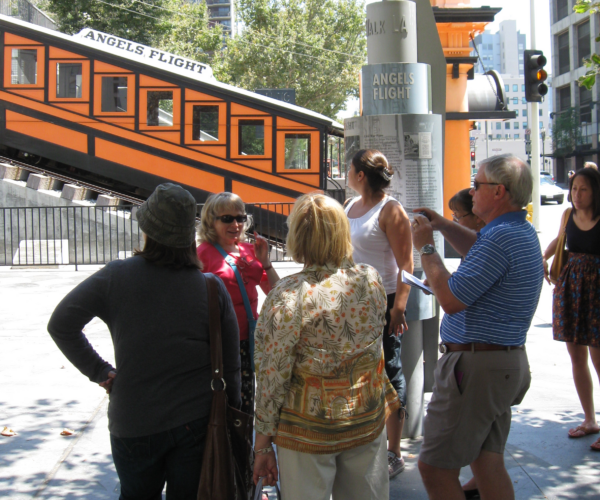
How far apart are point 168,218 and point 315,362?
2.48ft

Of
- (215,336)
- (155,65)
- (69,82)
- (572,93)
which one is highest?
(572,93)

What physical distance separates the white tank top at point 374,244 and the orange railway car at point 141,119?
12101 millimetres

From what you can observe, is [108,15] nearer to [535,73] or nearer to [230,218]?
[535,73]

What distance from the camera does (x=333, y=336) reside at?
7.43 ft

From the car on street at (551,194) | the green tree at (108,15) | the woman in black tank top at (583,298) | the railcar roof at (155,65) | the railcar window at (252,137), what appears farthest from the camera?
the car on street at (551,194)

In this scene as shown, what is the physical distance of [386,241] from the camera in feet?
12.0

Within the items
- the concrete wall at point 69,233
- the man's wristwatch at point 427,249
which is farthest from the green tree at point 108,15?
the man's wristwatch at point 427,249

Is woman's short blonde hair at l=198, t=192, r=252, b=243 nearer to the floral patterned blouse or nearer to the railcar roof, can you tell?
the floral patterned blouse

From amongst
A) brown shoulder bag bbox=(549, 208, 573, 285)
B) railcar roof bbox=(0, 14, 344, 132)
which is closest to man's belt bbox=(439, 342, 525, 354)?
brown shoulder bag bbox=(549, 208, 573, 285)

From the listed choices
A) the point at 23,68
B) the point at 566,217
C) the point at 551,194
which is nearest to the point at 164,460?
the point at 566,217

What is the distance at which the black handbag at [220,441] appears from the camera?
2.32 metres

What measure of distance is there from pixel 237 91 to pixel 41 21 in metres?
19.2

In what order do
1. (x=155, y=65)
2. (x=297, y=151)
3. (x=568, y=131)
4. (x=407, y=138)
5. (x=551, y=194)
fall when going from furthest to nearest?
(x=568, y=131), (x=551, y=194), (x=297, y=151), (x=155, y=65), (x=407, y=138)

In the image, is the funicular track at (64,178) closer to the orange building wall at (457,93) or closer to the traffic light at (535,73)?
the orange building wall at (457,93)
